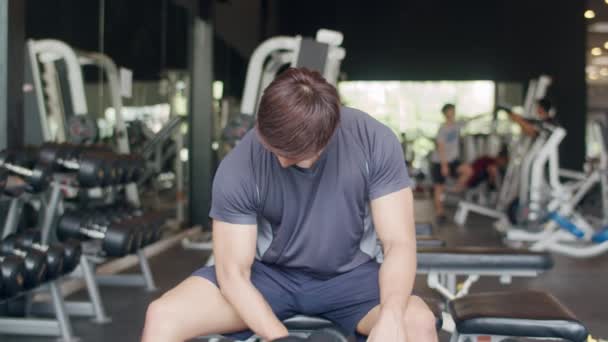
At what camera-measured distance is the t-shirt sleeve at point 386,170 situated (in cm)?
143

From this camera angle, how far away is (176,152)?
5551 mm

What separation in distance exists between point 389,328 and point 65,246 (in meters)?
1.74

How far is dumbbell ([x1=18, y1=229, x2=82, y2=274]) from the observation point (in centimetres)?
259

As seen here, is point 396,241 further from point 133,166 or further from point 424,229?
point 133,166

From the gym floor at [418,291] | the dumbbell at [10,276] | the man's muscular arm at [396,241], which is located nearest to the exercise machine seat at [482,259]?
the gym floor at [418,291]

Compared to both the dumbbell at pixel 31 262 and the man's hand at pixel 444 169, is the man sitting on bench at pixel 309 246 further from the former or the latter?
the man's hand at pixel 444 169

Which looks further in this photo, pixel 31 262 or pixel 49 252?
pixel 49 252

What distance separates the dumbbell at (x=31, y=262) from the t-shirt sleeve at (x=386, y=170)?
1.42m

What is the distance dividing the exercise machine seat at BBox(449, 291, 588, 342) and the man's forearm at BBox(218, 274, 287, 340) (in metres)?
0.55

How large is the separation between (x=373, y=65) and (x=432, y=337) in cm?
967

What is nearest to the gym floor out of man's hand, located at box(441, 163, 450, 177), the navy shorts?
the navy shorts

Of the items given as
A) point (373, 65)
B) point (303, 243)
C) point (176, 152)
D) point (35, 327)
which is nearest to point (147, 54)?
point (176, 152)

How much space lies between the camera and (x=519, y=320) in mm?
1691

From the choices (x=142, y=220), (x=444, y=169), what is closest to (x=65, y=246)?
(x=142, y=220)
